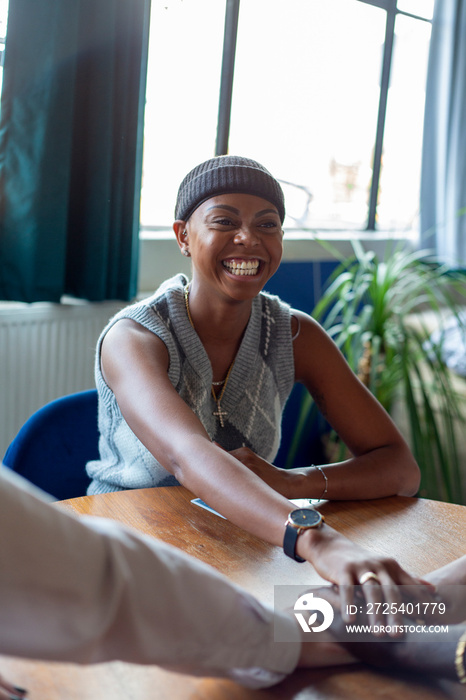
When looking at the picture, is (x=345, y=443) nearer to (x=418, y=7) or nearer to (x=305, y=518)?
(x=305, y=518)

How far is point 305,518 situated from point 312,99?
279 cm

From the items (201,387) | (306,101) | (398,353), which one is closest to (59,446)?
(201,387)

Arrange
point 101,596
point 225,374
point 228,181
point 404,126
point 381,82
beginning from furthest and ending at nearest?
1. point 404,126
2. point 381,82
3. point 225,374
4. point 228,181
5. point 101,596

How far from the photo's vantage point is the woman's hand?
82 cm

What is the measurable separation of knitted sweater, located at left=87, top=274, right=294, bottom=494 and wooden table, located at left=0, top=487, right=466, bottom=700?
0.57 ft

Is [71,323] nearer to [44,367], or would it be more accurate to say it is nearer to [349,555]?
[44,367]

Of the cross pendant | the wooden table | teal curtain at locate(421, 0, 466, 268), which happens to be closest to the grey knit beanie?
the cross pendant

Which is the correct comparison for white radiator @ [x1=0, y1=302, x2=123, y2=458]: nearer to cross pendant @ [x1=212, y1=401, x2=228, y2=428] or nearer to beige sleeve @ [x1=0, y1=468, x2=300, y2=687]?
cross pendant @ [x1=212, y1=401, x2=228, y2=428]

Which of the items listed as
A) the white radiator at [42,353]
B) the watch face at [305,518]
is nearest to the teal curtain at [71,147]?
the white radiator at [42,353]

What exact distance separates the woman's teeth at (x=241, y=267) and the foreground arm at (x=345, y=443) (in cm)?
24

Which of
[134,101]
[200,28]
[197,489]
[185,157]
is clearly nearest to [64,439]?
[197,489]

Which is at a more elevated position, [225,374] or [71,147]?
[71,147]

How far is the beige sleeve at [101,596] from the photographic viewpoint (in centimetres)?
48

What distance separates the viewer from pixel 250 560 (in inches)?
41.6
